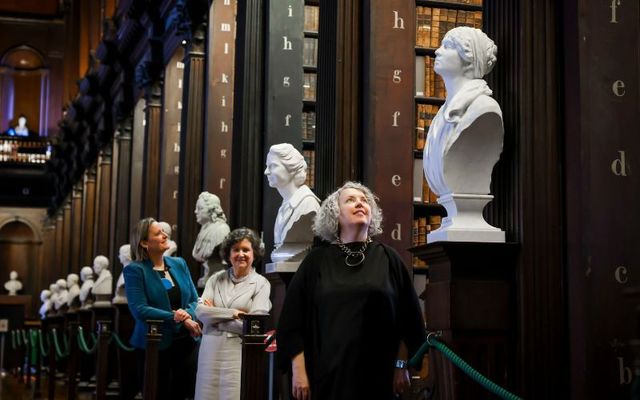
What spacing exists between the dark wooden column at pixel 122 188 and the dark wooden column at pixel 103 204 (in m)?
1.87

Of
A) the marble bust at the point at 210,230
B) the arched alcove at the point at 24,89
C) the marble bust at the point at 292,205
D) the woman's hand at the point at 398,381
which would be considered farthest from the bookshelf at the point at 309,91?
the arched alcove at the point at 24,89

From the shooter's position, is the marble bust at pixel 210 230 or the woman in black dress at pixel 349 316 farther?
the marble bust at pixel 210 230

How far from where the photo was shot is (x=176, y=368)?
6828 mm

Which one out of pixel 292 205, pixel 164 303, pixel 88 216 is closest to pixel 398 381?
pixel 292 205

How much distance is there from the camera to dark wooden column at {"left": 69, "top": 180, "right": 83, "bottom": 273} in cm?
2320

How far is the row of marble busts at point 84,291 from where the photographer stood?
46.9 ft

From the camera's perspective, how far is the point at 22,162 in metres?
30.8

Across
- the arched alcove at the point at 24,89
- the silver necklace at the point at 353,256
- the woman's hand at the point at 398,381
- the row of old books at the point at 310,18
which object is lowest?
the woman's hand at the point at 398,381

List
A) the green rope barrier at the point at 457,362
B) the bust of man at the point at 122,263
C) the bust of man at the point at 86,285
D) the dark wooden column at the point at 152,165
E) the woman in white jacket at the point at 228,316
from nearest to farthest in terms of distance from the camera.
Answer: the green rope barrier at the point at 457,362 < the woman in white jacket at the point at 228,316 < the bust of man at the point at 122,263 < the dark wooden column at the point at 152,165 < the bust of man at the point at 86,285

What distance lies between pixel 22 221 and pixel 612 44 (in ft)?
95.2

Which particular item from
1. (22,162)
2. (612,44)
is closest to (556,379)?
(612,44)

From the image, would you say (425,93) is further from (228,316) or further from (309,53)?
(228,316)

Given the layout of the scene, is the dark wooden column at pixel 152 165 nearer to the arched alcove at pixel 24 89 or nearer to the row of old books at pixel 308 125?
the row of old books at pixel 308 125

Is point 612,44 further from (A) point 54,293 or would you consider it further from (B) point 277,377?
(A) point 54,293
